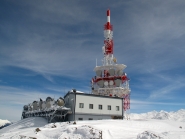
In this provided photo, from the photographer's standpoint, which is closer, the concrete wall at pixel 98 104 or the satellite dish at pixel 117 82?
the concrete wall at pixel 98 104

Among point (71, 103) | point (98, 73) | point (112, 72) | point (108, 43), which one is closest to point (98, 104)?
point (71, 103)

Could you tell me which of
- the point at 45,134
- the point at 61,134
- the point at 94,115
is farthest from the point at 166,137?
the point at 94,115

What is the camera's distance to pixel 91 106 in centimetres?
3866

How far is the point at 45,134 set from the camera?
68.2ft

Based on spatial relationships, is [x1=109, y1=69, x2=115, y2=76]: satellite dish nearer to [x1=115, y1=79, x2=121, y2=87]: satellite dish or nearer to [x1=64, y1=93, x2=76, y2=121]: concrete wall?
[x1=115, y1=79, x2=121, y2=87]: satellite dish

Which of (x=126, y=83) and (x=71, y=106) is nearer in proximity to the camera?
(x=71, y=106)

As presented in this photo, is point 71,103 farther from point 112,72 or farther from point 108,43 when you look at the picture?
point 108,43

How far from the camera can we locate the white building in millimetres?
37125

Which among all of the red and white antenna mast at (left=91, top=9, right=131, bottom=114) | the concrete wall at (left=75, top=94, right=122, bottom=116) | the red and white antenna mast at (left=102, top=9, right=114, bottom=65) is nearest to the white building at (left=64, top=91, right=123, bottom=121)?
the concrete wall at (left=75, top=94, right=122, bottom=116)

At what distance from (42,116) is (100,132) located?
2695cm

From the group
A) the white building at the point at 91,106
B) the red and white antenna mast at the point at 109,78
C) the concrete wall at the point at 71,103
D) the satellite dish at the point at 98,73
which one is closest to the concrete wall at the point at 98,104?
the white building at the point at 91,106

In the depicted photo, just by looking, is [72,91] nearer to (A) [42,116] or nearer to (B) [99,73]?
(A) [42,116]

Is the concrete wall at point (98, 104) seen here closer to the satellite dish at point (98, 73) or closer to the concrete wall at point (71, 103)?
the concrete wall at point (71, 103)

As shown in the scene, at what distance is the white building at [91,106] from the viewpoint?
3712 cm
